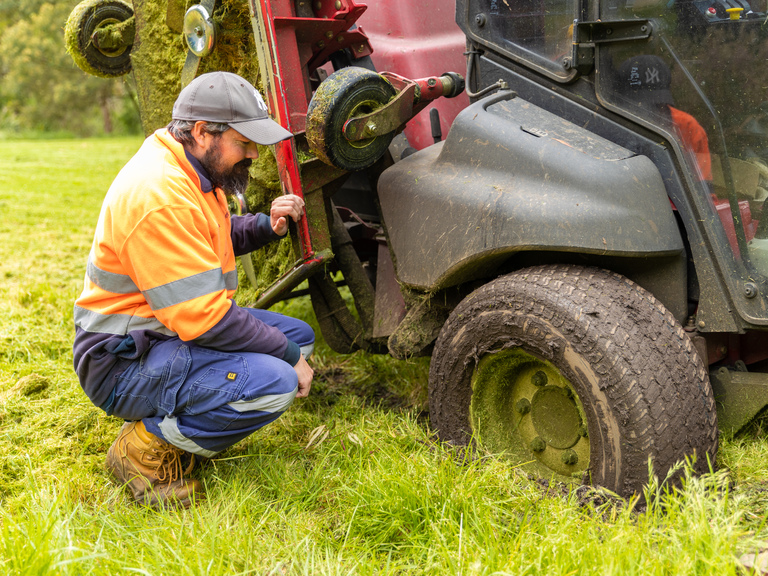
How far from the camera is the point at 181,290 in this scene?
2270 mm

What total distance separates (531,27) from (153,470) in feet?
6.83

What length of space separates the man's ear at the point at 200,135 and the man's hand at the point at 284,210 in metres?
0.39

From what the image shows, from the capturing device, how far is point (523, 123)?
244 cm

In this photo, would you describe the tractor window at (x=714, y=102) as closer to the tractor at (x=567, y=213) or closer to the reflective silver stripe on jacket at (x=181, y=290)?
the tractor at (x=567, y=213)

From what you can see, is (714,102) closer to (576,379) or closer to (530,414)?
(576,379)

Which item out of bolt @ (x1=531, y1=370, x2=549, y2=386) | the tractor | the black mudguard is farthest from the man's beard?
bolt @ (x1=531, y1=370, x2=549, y2=386)

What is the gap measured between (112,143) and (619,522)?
18681 mm

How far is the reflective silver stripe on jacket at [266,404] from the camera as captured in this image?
96.2 inches

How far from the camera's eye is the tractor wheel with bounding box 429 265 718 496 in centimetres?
210

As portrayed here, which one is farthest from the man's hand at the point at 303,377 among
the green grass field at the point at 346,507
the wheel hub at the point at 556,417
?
the wheel hub at the point at 556,417

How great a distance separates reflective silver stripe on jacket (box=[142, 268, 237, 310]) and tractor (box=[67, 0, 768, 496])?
62cm

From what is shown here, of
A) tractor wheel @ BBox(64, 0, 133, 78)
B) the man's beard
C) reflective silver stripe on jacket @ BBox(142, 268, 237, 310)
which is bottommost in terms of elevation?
reflective silver stripe on jacket @ BBox(142, 268, 237, 310)

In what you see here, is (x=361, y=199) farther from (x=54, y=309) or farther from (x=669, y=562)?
(x=669, y=562)

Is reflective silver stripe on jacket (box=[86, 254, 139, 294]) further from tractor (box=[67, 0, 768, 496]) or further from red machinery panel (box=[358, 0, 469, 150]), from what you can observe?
red machinery panel (box=[358, 0, 469, 150])
